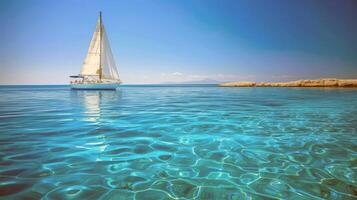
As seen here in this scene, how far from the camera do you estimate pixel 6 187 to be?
264 cm

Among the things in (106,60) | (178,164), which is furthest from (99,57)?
(178,164)

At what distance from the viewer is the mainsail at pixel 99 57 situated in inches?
1500

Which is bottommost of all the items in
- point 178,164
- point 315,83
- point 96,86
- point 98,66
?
point 178,164

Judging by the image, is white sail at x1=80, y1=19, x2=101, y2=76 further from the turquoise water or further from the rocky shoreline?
the rocky shoreline

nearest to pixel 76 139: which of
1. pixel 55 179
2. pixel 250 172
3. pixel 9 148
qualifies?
pixel 9 148

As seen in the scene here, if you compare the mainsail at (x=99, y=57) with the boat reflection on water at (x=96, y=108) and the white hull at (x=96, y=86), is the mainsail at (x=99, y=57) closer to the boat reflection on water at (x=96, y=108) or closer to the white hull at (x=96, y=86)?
the white hull at (x=96, y=86)

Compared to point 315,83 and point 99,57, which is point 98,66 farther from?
point 315,83

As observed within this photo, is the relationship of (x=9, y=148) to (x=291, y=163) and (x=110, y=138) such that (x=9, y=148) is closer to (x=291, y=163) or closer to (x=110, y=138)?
(x=110, y=138)

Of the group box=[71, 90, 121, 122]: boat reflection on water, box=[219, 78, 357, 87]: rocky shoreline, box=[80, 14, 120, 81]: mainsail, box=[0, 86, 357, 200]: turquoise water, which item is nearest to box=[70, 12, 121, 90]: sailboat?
box=[80, 14, 120, 81]: mainsail

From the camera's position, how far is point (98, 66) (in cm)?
3850

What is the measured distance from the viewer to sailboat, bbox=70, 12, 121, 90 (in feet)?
125

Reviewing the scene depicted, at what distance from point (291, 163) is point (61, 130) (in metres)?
6.68

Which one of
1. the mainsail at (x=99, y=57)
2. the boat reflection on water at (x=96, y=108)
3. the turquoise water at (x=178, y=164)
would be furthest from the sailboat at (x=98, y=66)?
the turquoise water at (x=178, y=164)

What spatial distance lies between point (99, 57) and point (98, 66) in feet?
6.29
